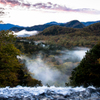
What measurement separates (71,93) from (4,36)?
36.5 feet

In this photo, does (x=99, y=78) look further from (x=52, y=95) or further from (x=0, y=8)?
(x=0, y=8)

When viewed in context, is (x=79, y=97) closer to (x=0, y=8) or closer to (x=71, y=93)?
(x=71, y=93)

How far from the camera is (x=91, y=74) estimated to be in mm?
9188

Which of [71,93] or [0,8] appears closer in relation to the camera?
[71,93]

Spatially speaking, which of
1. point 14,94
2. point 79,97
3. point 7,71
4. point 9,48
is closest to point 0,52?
point 9,48

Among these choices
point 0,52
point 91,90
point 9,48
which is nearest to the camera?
point 91,90

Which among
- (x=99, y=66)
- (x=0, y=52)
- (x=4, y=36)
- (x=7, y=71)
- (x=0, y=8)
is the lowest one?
(x=7, y=71)

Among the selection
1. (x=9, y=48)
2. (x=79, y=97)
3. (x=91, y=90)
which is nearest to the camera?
(x=79, y=97)

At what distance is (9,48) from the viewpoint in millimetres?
12602

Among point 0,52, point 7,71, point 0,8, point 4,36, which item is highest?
point 0,8

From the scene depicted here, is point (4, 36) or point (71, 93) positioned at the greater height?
point (4, 36)

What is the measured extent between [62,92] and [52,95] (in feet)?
1.54

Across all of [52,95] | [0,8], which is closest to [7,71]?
[0,8]

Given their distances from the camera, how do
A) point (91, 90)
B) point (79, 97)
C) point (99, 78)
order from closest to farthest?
point (79, 97)
point (91, 90)
point (99, 78)
